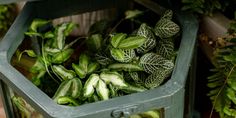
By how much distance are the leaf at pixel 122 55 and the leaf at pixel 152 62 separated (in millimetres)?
29

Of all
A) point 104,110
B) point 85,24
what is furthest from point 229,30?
point 85,24

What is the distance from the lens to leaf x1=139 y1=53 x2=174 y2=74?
99 centimetres

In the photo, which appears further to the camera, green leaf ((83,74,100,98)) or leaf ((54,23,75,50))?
leaf ((54,23,75,50))

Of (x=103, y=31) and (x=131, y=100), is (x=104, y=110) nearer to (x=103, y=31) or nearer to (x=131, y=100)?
(x=131, y=100)

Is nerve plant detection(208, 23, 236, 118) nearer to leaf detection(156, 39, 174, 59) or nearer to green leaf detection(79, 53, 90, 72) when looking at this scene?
leaf detection(156, 39, 174, 59)

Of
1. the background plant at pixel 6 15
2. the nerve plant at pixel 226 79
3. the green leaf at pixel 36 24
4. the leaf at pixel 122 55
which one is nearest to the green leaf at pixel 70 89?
the leaf at pixel 122 55

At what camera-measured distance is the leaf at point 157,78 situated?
0.97 metres

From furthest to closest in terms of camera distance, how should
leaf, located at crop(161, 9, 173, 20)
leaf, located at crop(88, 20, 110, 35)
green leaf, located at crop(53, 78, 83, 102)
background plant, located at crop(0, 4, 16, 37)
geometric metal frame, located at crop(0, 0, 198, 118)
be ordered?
background plant, located at crop(0, 4, 16, 37), leaf, located at crop(88, 20, 110, 35), leaf, located at crop(161, 9, 173, 20), green leaf, located at crop(53, 78, 83, 102), geometric metal frame, located at crop(0, 0, 198, 118)

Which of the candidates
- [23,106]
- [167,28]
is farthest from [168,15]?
[23,106]

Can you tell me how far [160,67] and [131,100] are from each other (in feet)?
0.51

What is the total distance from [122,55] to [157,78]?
10cm

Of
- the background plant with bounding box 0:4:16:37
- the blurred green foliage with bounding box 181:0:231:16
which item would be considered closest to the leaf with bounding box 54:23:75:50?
the blurred green foliage with bounding box 181:0:231:16

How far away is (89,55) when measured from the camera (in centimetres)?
109

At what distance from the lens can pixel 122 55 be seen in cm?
98
